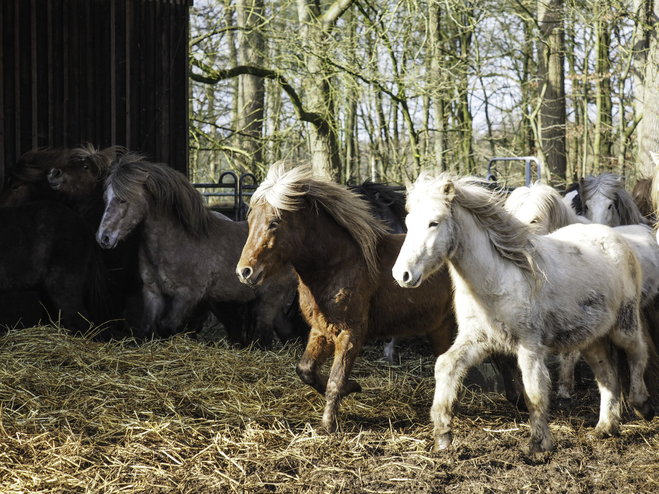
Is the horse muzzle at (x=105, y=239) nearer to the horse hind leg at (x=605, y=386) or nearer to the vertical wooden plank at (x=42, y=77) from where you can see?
the vertical wooden plank at (x=42, y=77)

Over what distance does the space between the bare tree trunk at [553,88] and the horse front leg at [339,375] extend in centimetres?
1018

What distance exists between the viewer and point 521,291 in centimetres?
365

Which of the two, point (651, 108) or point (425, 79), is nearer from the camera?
point (651, 108)

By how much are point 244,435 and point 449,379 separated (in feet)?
4.06

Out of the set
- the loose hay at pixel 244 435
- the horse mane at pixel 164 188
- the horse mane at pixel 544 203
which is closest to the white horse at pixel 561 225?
the horse mane at pixel 544 203

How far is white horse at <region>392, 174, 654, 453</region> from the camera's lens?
3.50 m

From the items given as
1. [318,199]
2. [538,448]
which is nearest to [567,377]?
Result: [538,448]

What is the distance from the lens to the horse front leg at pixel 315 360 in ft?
13.7

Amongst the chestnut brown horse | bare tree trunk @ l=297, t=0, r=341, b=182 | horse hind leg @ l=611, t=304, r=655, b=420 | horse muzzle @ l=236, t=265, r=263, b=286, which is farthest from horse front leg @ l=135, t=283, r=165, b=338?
bare tree trunk @ l=297, t=0, r=341, b=182

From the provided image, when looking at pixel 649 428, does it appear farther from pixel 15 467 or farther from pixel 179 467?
pixel 15 467

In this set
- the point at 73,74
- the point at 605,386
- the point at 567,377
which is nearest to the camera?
the point at 605,386

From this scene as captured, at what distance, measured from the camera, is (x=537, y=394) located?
3541mm

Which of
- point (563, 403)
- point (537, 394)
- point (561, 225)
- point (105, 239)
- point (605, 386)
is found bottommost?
point (563, 403)

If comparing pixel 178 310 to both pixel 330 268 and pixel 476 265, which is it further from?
pixel 476 265
